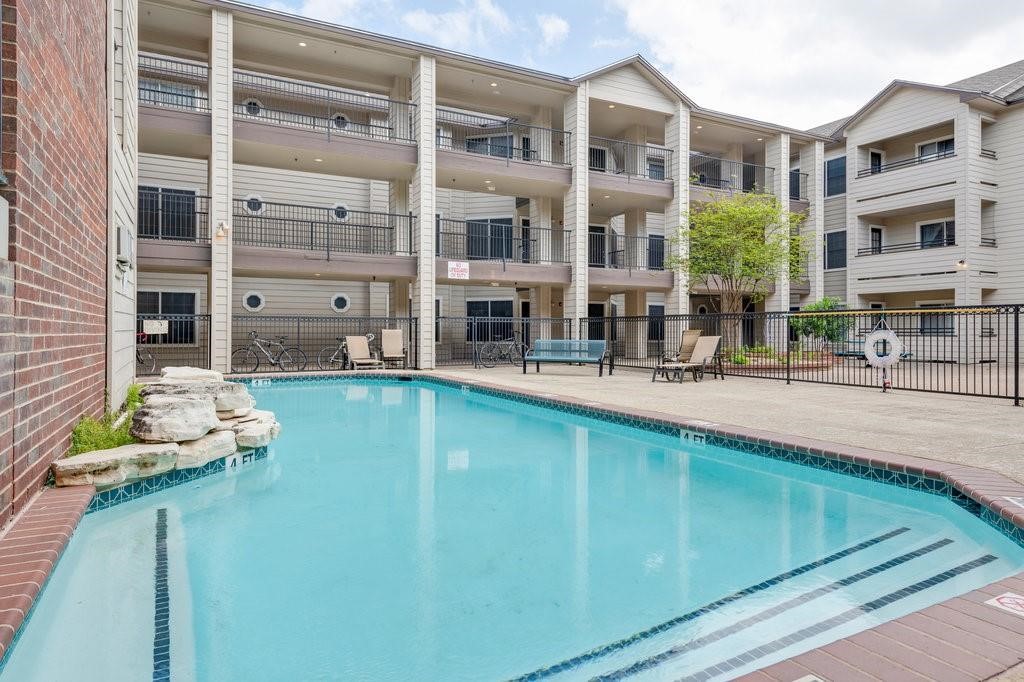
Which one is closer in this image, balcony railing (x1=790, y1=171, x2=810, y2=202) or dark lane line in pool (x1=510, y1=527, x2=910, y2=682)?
dark lane line in pool (x1=510, y1=527, x2=910, y2=682)

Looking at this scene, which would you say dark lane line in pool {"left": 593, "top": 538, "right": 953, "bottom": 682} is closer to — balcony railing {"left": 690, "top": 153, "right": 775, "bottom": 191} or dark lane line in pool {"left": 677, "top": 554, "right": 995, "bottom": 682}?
dark lane line in pool {"left": 677, "top": 554, "right": 995, "bottom": 682}

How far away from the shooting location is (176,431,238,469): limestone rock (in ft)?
16.5

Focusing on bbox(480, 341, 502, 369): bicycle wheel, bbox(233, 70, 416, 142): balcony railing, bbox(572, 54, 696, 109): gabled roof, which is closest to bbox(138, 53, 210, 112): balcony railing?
bbox(233, 70, 416, 142): balcony railing

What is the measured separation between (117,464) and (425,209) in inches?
487

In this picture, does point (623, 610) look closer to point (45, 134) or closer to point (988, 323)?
point (45, 134)

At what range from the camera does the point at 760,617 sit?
266 centimetres

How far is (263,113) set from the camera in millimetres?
17453

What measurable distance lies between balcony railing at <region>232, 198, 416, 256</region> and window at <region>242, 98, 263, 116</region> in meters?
2.63

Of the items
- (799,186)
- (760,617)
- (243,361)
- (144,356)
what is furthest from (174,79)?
(799,186)

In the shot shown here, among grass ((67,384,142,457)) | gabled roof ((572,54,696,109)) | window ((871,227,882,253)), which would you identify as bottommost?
grass ((67,384,142,457))

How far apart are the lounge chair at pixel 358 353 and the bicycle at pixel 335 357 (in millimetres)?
159

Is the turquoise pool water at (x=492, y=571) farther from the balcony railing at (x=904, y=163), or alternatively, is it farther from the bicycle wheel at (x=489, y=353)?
the balcony railing at (x=904, y=163)

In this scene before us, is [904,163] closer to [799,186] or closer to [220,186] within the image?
[799,186]

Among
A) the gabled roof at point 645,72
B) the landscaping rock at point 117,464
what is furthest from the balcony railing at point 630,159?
the landscaping rock at point 117,464
